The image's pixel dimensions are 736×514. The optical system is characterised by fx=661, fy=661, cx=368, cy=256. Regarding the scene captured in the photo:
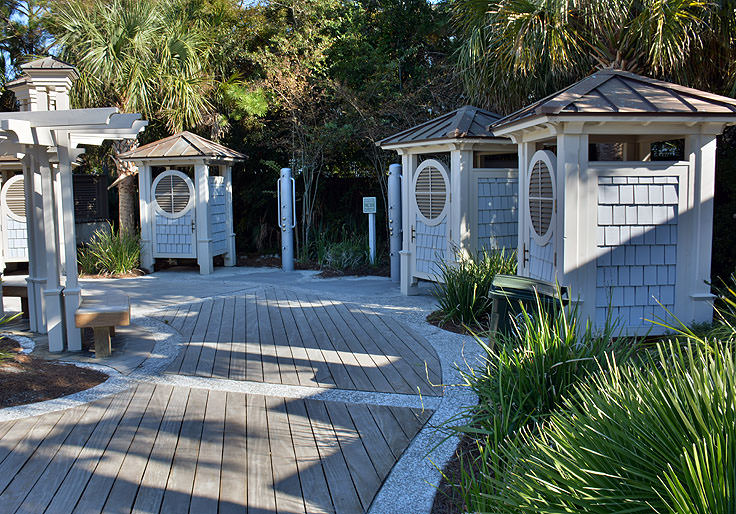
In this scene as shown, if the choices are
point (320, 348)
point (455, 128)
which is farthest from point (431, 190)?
point (320, 348)

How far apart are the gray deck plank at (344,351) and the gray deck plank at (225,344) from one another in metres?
1.06

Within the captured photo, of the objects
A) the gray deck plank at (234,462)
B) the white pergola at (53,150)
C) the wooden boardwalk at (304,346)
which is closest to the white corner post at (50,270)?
the white pergola at (53,150)

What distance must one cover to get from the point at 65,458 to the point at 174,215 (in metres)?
8.88

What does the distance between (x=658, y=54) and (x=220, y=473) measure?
6839 mm

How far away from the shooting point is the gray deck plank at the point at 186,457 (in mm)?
3502

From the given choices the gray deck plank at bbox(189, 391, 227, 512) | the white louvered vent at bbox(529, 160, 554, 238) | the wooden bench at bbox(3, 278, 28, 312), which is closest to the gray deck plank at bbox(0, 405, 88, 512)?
the gray deck plank at bbox(189, 391, 227, 512)

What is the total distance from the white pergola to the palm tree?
16.9ft

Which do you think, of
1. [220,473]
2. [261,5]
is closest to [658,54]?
[220,473]

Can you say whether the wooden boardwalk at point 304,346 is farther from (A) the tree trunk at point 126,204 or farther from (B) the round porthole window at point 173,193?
(A) the tree trunk at point 126,204

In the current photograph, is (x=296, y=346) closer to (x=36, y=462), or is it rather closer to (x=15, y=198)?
(x=36, y=462)

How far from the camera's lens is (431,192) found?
928 cm

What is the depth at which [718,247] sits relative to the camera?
860 centimetres

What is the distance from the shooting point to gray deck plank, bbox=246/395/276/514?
3.48 m

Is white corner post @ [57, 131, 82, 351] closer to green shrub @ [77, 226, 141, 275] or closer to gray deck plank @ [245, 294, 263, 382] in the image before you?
gray deck plank @ [245, 294, 263, 382]
